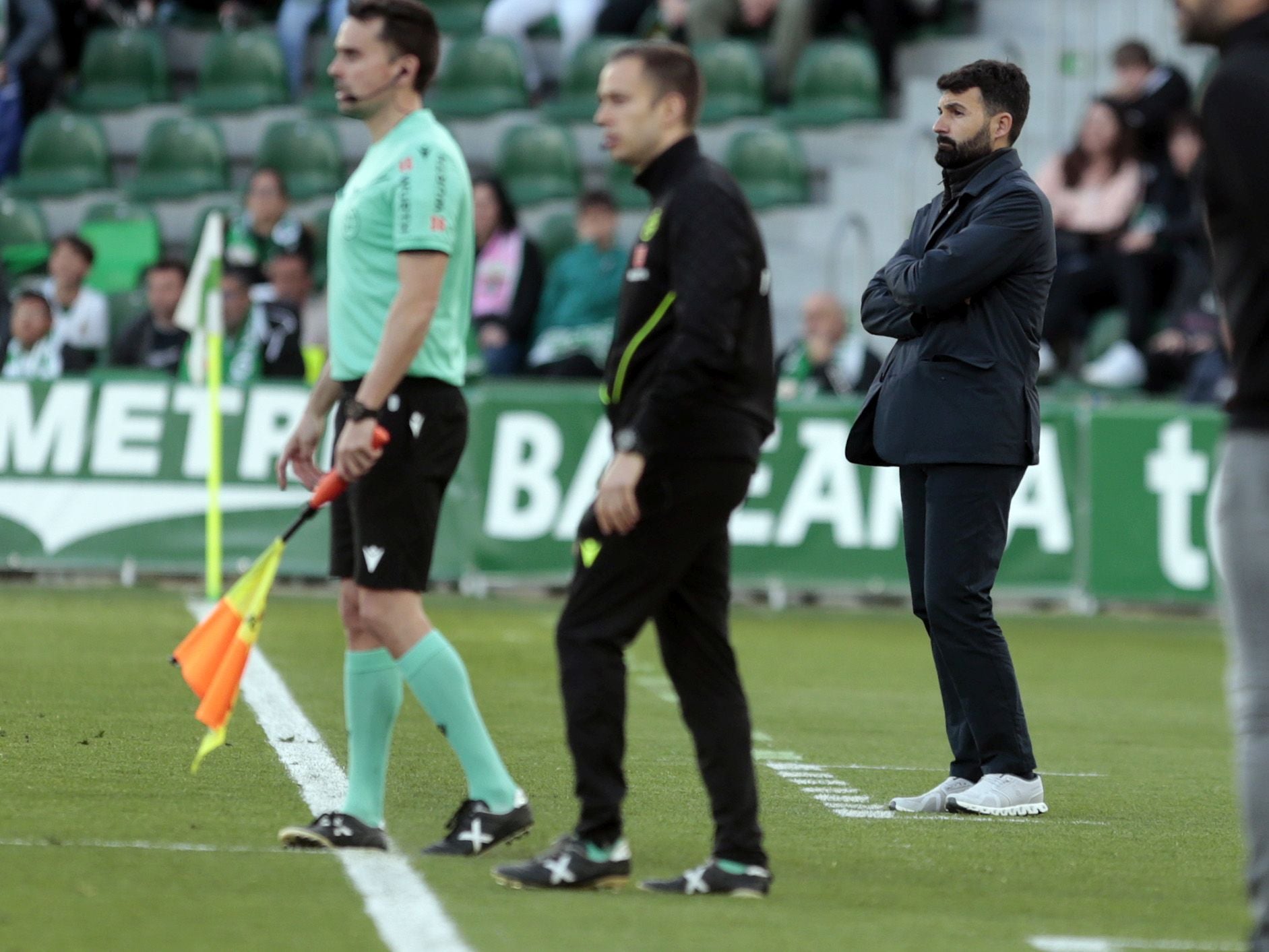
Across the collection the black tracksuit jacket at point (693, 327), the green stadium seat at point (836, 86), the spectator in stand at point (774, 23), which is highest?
the spectator in stand at point (774, 23)

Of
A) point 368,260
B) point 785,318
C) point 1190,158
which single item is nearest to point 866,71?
point 785,318

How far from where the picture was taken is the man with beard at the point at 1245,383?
3.77 meters

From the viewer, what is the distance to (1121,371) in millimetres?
14867

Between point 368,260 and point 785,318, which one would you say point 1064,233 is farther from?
point 368,260

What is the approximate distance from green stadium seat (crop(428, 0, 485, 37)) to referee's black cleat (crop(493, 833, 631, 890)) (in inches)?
586

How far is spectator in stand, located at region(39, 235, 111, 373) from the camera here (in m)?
15.2

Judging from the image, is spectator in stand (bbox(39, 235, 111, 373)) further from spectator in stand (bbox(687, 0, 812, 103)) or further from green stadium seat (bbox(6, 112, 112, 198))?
spectator in stand (bbox(687, 0, 812, 103))

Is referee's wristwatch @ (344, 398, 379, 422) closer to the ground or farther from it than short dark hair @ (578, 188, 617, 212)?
closer to the ground

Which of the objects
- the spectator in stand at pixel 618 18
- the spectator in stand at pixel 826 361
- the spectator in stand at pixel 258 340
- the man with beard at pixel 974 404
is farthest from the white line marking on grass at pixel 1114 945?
the spectator in stand at pixel 618 18

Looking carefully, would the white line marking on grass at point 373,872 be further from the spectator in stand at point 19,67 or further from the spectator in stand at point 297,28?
the spectator in stand at point 297,28

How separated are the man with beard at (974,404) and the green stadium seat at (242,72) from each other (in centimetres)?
1302

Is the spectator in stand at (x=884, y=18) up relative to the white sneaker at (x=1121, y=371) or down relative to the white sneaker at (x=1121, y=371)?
up

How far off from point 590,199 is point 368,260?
34.0 ft

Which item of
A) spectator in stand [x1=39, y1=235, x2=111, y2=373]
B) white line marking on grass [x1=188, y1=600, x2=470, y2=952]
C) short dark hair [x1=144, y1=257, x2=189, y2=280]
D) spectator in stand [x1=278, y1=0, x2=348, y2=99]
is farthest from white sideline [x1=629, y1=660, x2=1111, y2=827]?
spectator in stand [x1=278, y1=0, x2=348, y2=99]
